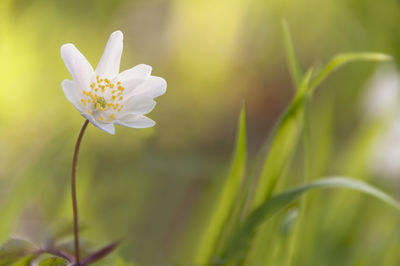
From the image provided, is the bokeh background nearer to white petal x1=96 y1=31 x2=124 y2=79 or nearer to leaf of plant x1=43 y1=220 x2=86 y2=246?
leaf of plant x1=43 y1=220 x2=86 y2=246

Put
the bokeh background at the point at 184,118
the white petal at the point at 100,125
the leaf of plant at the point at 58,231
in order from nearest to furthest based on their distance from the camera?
the white petal at the point at 100,125 < the leaf of plant at the point at 58,231 < the bokeh background at the point at 184,118

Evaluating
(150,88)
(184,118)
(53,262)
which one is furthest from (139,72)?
(184,118)

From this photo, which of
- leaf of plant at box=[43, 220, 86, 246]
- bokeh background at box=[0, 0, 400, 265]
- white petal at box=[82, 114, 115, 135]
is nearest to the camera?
white petal at box=[82, 114, 115, 135]

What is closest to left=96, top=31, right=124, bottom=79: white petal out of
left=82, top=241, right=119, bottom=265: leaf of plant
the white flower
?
the white flower

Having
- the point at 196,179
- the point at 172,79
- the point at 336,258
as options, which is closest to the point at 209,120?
the point at 172,79

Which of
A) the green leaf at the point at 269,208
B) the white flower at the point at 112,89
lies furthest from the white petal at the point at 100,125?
the green leaf at the point at 269,208

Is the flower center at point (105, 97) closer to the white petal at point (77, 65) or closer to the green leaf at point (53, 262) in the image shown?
the white petal at point (77, 65)
